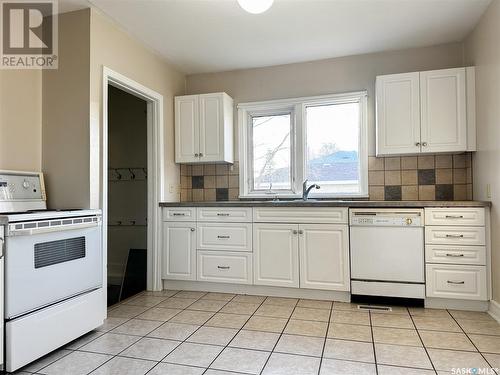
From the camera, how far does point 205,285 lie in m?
3.36

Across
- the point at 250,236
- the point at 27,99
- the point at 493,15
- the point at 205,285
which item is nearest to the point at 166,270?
the point at 205,285

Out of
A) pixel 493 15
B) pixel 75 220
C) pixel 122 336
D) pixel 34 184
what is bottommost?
pixel 122 336

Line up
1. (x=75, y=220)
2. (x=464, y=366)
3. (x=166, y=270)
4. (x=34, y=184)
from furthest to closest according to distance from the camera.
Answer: (x=166, y=270) < (x=34, y=184) < (x=75, y=220) < (x=464, y=366)

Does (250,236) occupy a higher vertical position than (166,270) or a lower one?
higher

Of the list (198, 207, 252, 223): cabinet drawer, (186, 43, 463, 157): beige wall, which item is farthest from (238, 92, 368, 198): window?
(198, 207, 252, 223): cabinet drawer

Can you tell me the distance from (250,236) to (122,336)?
54.5 inches

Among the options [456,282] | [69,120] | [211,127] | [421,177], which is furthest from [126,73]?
[456,282]

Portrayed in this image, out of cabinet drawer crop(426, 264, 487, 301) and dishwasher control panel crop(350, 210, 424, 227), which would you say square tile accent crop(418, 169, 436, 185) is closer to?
dishwasher control panel crop(350, 210, 424, 227)

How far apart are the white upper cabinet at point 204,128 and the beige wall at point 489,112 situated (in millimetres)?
2387

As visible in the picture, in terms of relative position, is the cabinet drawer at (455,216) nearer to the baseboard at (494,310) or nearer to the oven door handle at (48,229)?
the baseboard at (494,310)

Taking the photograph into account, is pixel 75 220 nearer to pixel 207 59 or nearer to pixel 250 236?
pixel 250 236

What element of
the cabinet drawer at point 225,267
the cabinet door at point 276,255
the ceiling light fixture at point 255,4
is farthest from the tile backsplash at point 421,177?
the ceiling light fixture at point 255,4

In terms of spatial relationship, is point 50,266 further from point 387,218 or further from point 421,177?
point 421,177

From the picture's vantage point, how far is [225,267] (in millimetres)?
3252
